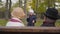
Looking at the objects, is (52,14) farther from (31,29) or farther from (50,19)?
(31,29)

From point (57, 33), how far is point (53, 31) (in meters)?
0.13

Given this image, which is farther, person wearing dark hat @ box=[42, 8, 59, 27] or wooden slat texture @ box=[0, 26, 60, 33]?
person wearing dark hat @ box=[42, 8, 59, 27]

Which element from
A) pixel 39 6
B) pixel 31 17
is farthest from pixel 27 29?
pixel 39 6

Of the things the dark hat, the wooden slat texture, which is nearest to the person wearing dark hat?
the dark hat

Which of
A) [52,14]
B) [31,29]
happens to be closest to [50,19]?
[52,14]

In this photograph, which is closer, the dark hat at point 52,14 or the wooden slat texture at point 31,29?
the wooden slat texture at point 31,29

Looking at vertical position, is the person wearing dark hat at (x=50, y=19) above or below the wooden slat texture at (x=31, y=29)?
below

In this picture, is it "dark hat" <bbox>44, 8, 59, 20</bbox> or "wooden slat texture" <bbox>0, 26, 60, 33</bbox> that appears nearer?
"wooden slat texture" <bbox>0, 26, 60, 33</bbox>

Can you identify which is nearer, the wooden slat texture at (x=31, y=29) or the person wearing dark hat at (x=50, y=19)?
the wooden slat texture at (x=31, y=29)

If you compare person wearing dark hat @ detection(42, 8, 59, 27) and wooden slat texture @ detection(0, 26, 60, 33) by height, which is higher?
wooden slat texture @ detection(0, 26, 60, 33)

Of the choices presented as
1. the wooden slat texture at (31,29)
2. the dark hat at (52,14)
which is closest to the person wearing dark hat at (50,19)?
the dark hat at (52,14)

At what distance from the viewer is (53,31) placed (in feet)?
8.44

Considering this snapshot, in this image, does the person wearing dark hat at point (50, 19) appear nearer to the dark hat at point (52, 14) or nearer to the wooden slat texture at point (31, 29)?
the dark hat at point (52, 14)

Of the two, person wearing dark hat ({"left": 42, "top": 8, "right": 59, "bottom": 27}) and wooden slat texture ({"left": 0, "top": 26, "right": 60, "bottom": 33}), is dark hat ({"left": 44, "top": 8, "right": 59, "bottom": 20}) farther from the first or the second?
wooden slat texture ({"left": 0, "top": 26, "right": 60, "bottom": 33})
